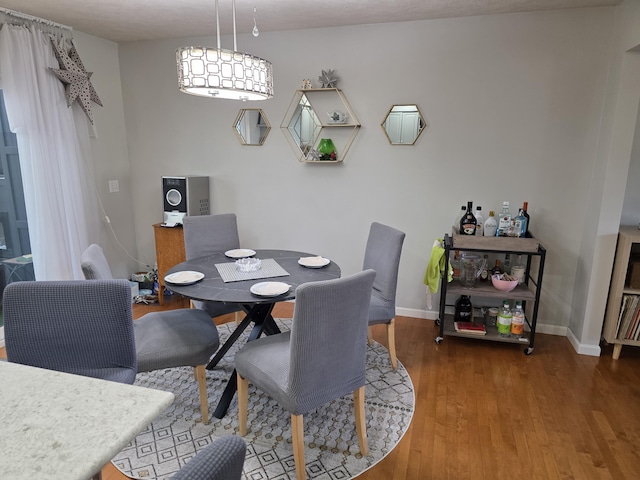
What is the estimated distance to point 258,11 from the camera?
2895mm

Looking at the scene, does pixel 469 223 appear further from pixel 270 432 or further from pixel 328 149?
pixel 270 432

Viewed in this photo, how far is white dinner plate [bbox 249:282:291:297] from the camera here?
2.05m

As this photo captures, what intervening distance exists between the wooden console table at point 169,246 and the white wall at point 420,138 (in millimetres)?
518

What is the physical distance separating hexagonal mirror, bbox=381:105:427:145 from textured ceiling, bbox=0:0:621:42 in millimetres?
→ 657

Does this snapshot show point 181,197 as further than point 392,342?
Yes

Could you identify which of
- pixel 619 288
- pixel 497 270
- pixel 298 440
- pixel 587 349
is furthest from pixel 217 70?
pixel 587 349

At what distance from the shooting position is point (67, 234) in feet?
11.0

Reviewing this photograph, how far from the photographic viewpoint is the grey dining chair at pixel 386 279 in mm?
2594

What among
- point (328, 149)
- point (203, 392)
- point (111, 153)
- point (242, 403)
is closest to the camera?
point (242, 403)

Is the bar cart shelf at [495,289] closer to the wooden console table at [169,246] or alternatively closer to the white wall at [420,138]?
the white wall at [420,138]

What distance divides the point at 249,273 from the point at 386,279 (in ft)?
2.89

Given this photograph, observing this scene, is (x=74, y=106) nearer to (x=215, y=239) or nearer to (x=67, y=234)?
(x=67, y=234)

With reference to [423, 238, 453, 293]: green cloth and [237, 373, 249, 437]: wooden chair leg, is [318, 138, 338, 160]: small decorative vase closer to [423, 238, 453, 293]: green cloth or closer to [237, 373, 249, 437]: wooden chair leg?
[423, 238, 453, 293]: green cloth

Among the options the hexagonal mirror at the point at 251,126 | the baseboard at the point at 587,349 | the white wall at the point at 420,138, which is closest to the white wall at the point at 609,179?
the baseboard at the point at 587,349
